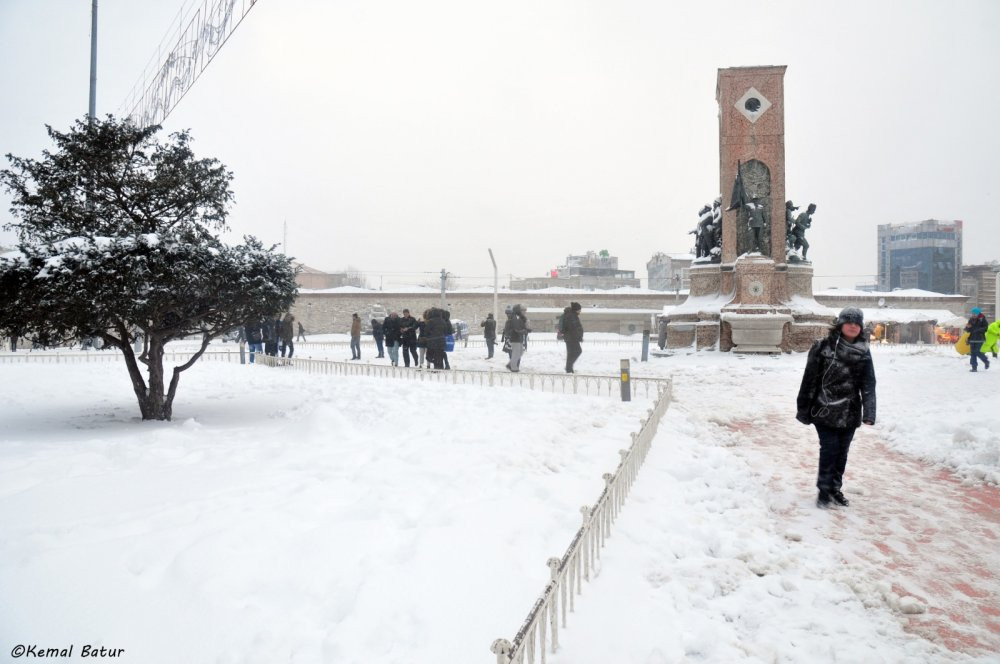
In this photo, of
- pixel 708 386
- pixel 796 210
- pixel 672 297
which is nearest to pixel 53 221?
pixel 708 386

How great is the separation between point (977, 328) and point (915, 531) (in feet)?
37.3

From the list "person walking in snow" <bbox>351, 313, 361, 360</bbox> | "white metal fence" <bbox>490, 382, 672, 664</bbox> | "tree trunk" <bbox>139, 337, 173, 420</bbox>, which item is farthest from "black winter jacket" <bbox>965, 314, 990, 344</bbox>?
"tree trunk" <bbox>139, 337, 173, 420</bbox>

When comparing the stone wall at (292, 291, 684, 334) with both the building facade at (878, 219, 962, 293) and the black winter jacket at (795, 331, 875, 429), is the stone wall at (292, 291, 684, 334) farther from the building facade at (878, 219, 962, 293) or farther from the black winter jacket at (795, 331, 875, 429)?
the building facade at (878, 219, 962, 293)

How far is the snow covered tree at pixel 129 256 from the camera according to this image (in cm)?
704

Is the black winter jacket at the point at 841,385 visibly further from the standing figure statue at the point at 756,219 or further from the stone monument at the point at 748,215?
the standing figure statue at the point at 756,219

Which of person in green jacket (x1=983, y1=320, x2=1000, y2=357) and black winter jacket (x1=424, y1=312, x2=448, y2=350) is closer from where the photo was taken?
black winter jacket (x1=424, y1=312, x2=448, y2=350)

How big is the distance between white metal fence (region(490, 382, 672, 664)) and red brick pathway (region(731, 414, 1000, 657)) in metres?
1.42

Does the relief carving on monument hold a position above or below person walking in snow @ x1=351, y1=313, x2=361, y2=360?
above

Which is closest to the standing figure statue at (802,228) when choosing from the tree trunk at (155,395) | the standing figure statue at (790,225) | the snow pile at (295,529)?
the standing figure statue at (790,225)

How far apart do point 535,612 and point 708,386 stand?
11578 mm

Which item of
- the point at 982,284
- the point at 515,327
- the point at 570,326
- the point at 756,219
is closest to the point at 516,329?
the point at 515,327

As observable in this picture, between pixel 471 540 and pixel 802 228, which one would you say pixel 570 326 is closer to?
pixel 471 540

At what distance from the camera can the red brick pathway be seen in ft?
10.6

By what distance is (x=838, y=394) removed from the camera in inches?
198
